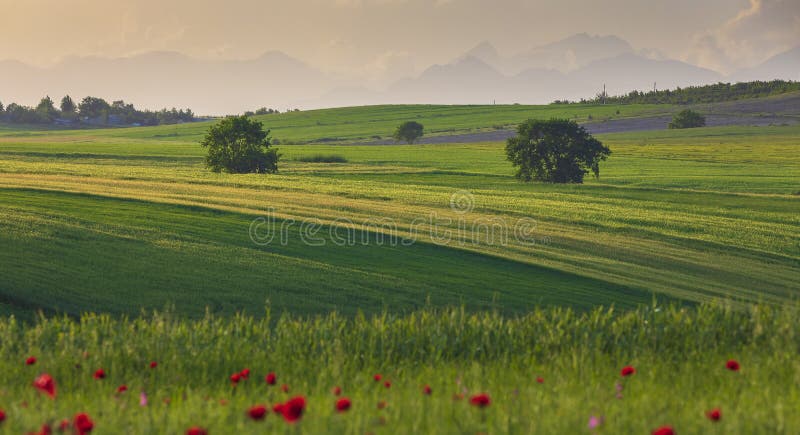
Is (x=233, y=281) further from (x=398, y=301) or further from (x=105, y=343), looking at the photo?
(x=105, y=343)

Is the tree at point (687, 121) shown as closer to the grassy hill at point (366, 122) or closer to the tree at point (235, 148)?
the grassy hill at point (366, 122)

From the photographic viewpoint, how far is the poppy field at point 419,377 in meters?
5.87

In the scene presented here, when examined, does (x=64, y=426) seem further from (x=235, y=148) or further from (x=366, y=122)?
(x=366, y=122)

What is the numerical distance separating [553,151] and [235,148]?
21.1 meters

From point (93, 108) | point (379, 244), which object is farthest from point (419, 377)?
point (93, 108)

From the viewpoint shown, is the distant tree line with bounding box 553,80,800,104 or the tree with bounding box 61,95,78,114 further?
the tree with bounding box 61,95,78,114

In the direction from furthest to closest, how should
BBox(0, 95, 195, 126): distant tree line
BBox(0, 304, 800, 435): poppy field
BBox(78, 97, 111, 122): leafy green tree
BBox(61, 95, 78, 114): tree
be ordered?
BBox(61, 95, 78, 114): tree
BBox(78, 97, 111, 122): leafy green tree
BBox(0, 95, 195, 126): distant tree line
BBox(0, 304, 800, 435): poppy field

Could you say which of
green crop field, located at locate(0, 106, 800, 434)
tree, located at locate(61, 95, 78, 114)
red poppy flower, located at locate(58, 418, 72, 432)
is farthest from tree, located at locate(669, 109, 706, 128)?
tree, located at locate(61, 95, 78, 114)

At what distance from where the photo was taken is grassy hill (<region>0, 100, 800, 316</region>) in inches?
659

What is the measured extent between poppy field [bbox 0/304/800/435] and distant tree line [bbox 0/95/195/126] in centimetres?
17521

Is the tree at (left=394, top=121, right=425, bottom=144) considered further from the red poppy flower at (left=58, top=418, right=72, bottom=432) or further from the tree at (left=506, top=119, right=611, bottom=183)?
the red poppy flower at (left=58, top=418, right=72, bottom=432)

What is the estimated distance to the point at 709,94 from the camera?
17888cm

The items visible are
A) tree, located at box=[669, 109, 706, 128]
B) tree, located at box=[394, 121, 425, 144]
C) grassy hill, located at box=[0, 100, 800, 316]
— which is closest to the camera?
grassy hill, located at box=[0, 100, 800, 316]

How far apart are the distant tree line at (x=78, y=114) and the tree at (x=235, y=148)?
129 m
